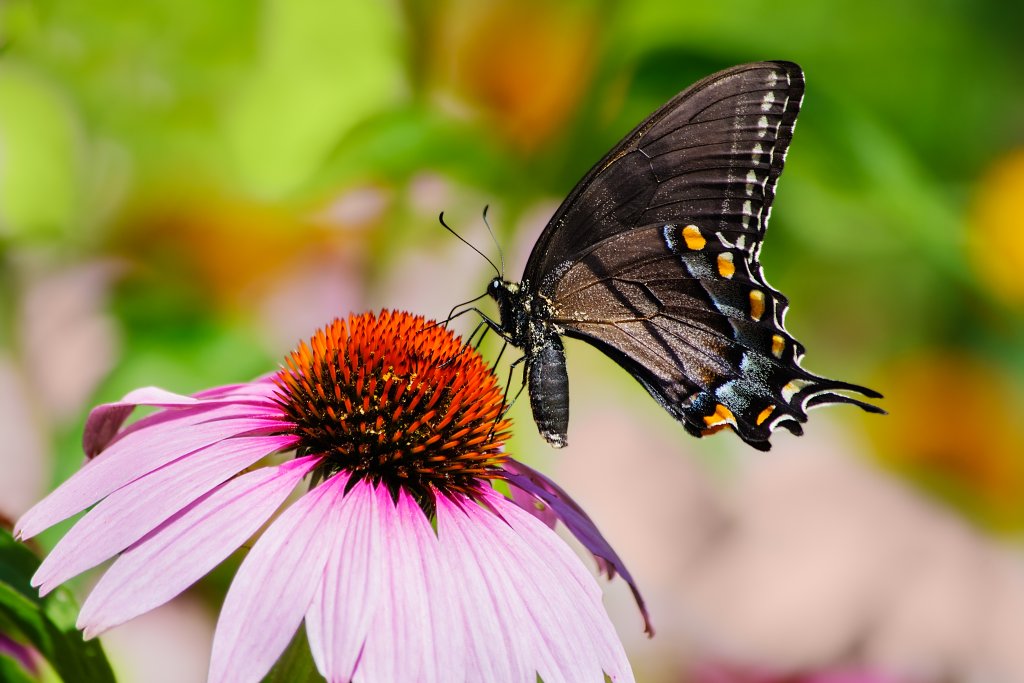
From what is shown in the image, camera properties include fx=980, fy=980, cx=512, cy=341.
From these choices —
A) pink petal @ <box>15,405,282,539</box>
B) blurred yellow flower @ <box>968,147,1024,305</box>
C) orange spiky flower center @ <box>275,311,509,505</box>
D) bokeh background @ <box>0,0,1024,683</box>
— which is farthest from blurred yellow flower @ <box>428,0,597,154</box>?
pink petal @ <box>15,405,282,539</box>

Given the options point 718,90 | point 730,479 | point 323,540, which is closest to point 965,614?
point 730,479

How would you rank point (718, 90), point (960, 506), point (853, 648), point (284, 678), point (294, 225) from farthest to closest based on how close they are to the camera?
point (960, 506), point (294, 225), point (853, 648), point (718, 90), point (284, 678)

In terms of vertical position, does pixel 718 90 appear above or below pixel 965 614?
above

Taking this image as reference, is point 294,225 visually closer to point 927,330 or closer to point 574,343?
point 574,343

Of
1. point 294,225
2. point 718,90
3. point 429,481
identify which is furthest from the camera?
point 294,225

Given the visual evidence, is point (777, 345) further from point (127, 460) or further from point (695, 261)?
point (127, 460)

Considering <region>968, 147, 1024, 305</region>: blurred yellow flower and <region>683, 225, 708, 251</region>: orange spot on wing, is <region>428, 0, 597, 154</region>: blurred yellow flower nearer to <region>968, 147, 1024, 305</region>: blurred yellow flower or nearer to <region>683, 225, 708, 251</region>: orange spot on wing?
<region>968, 147, 1024, 305</region>: blurred yellow flower

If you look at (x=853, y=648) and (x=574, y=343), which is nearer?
(x=853, y=648)

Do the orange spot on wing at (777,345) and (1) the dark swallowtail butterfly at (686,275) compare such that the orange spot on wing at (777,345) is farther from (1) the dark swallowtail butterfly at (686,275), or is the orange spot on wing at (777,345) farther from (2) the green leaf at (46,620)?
(2) the green leaf at (46,620)

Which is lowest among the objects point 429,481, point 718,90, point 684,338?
point 429,481
